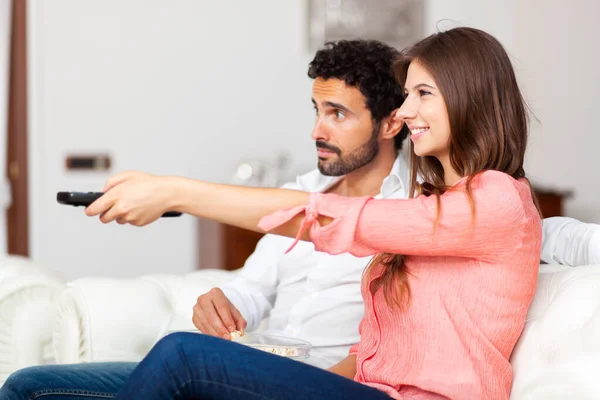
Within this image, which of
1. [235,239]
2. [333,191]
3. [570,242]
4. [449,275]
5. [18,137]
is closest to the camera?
[449,275]

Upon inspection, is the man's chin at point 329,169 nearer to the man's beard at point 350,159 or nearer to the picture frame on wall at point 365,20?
the man's beard at point 350,159

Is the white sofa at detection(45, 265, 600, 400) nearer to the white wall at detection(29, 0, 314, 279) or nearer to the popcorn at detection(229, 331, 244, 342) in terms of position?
the popcorn at detection(229, 331, 244, 342)

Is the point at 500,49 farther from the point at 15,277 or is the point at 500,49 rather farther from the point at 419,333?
the point at 15,277

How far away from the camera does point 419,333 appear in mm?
1471

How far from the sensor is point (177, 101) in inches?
167

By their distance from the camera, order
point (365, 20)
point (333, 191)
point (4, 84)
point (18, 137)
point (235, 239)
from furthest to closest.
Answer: point (365, 20) < point (18, 137) < point (4, 84) < point (235, 239) < point (333, 191)

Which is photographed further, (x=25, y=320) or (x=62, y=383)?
(x=25, y=320)

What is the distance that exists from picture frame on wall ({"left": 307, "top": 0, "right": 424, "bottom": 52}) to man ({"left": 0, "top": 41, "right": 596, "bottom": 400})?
200cm

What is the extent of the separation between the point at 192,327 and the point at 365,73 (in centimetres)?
82

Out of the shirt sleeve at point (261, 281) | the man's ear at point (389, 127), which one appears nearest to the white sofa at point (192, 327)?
the shirt sleeve at point (261, 281)

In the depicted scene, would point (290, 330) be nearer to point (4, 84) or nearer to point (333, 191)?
point (333, 191)

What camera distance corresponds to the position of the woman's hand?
1.30 meters

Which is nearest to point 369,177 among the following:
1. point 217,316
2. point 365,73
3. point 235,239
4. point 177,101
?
point 365,73

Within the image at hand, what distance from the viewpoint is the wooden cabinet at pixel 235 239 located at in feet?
12.3
